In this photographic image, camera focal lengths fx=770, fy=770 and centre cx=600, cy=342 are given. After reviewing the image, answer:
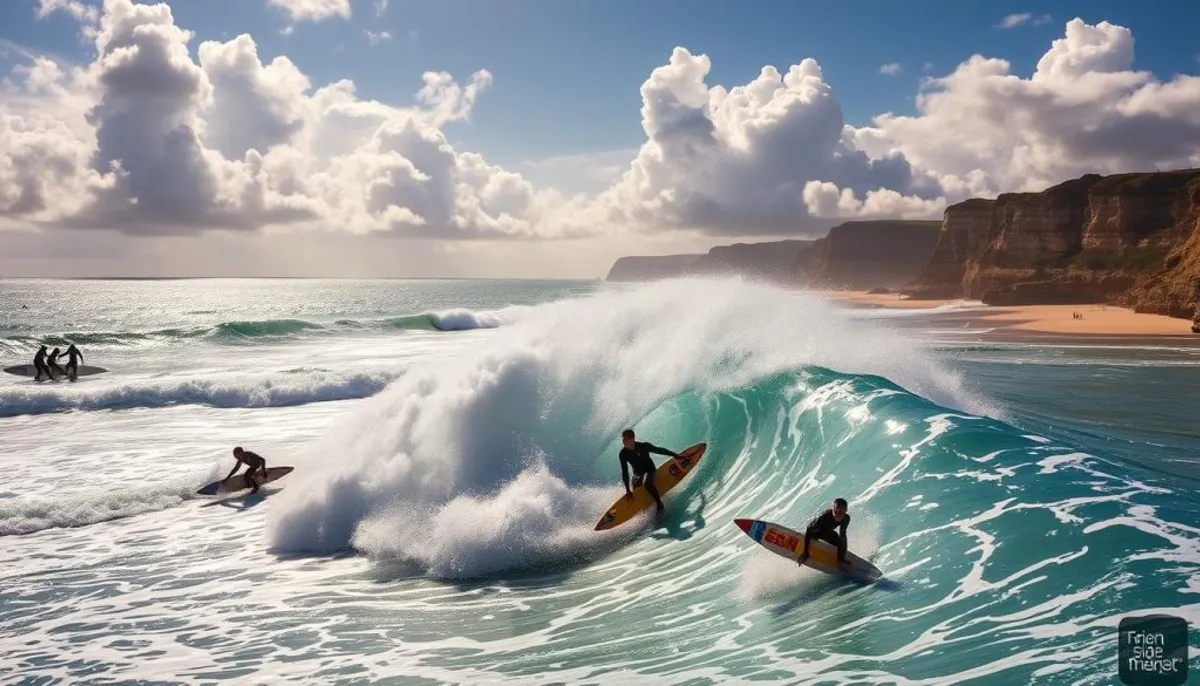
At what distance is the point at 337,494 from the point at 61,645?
426 centimetres

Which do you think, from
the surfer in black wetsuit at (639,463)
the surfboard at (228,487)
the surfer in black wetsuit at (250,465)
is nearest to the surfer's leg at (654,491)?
the surfer in black wetsuit at (639,463)

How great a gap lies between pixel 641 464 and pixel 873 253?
18547 cm

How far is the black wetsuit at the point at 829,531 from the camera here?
7.71 metres

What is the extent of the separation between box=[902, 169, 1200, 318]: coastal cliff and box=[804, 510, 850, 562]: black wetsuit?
58085mm

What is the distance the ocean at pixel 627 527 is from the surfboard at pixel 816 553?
16cm

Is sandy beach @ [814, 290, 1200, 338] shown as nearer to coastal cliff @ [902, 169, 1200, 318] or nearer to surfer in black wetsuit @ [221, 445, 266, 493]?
coastal cliff @ [902, 169, 1200, 318]

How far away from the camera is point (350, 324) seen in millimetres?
60094

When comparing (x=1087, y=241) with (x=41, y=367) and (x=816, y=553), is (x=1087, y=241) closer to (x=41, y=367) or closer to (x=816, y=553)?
(x=816, y=553)

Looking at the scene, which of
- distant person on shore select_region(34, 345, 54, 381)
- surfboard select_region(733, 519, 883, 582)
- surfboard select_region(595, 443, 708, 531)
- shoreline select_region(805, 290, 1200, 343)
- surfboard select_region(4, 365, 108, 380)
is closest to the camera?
surfboard select_region(733, 519, 883, 582)

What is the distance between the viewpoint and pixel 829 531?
25.6 feet

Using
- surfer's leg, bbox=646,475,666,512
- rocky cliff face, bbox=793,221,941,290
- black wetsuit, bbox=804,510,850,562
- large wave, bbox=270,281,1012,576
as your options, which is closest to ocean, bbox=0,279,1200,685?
large wave, bbox=270,281,1012,576

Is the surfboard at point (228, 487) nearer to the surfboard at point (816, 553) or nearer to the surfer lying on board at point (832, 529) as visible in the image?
the surfboard at point (816, 553)

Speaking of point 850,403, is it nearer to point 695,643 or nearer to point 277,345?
point 695,643

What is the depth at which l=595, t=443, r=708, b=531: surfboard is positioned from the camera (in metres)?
10.7
